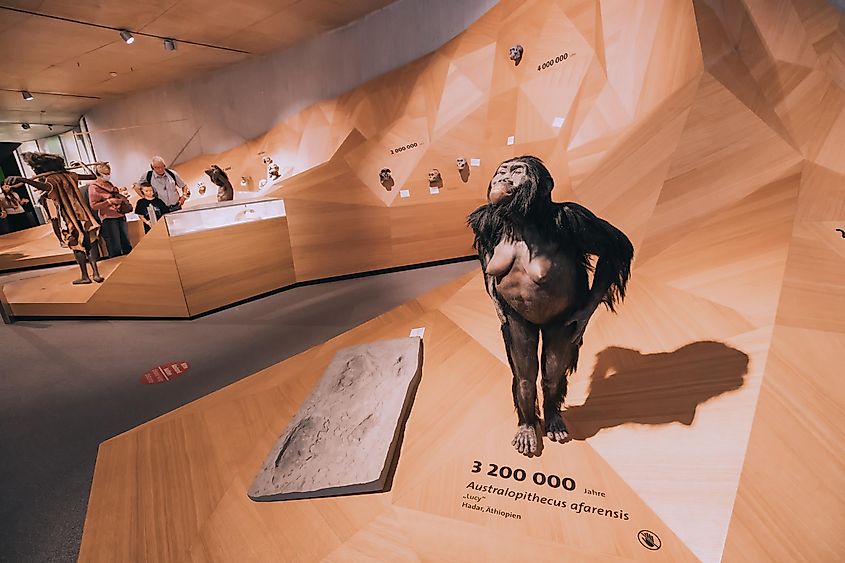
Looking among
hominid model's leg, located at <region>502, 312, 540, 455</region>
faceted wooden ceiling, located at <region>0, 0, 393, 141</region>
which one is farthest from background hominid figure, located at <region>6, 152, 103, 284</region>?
hominid model's leg, located at <region>502, 312, 540, 455</region>

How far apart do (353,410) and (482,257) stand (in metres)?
0.99

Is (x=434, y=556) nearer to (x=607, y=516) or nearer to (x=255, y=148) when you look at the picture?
(x=607, y=516)

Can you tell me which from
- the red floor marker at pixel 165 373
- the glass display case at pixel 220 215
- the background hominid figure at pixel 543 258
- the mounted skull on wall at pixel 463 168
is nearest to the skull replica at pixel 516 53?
the mounted skull on wall at pixel 463 168

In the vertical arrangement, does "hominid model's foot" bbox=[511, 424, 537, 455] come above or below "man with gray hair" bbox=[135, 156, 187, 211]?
below

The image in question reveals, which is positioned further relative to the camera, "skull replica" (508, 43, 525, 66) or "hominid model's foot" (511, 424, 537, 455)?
"skull replica" (508, 43, 525, 66)

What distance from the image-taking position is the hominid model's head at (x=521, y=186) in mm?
1239

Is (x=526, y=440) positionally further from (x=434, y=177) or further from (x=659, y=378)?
(x=434, y=177)

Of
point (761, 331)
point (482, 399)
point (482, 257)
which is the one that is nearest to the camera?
point (482, 257)

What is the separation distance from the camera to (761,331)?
1.60 metres

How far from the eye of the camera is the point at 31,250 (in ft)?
23.8

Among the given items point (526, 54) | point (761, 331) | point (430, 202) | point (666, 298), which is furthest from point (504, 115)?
point (761, 331)

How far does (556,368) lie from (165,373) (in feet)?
9.36

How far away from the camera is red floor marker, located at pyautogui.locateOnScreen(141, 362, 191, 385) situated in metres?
2.84

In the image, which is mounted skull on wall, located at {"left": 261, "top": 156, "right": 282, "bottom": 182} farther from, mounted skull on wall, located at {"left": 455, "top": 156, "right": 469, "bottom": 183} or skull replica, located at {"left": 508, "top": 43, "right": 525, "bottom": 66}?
skull replica, located at {"left": 508, "top": 43, "right": 525, "bottom": 66}
